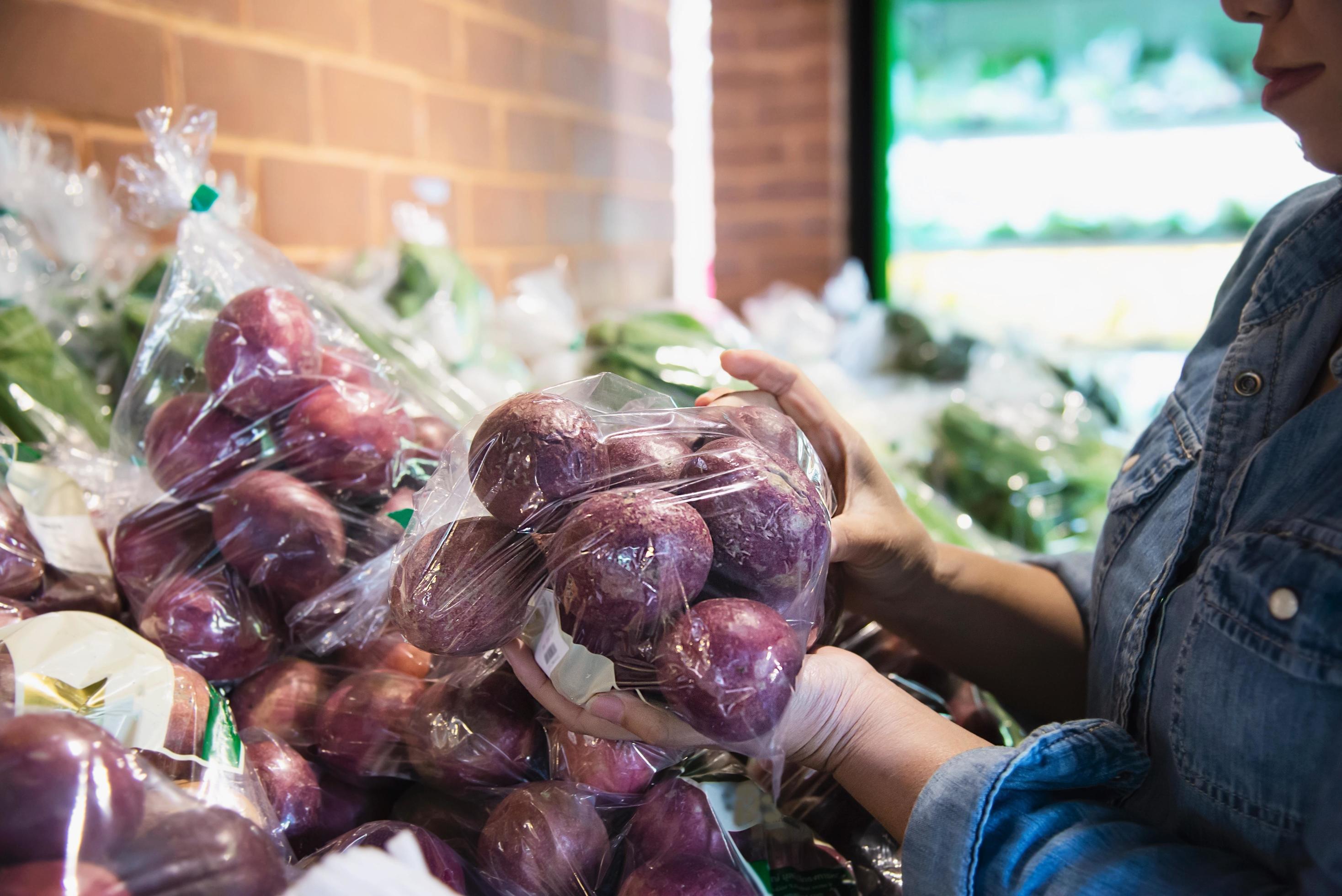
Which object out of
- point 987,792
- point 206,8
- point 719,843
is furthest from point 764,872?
point 206,8

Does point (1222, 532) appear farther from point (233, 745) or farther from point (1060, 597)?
point (233, 745)

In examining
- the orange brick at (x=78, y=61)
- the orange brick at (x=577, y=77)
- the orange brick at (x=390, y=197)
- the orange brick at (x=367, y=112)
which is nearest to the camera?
the orange brick at (x=78, y=61)

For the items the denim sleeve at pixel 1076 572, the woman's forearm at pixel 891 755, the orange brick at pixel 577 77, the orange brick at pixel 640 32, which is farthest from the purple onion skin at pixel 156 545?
the orange brick at pixel 640 32

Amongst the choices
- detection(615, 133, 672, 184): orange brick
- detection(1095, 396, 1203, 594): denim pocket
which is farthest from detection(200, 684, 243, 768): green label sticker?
detection(615, 133, 672, 184): orange brick

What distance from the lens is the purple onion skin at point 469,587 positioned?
656 mm

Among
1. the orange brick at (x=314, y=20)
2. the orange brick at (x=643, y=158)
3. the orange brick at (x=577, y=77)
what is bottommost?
the orange brick at (x=643, y=158)

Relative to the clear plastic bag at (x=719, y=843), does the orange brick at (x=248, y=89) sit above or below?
above

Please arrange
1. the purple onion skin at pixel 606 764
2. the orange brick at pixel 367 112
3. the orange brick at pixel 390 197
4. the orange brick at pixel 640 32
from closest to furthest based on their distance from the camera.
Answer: the purple onion skin at pixel 606 764, the orange brick at pixel 367 112, the orange brick at pixel 390 197, the orange brick at pixel 640 32

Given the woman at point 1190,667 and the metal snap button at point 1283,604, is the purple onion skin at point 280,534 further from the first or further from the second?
the metal snap button at point 1283,604

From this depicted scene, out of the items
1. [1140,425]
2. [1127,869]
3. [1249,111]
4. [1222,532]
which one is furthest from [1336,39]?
[1249,111]

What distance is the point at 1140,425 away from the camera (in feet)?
8.33

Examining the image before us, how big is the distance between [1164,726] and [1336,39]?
1.71 feet

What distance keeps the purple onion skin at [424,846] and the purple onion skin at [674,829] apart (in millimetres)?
119

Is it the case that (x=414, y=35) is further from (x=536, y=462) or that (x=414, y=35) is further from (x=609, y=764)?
(x=609, y=764)
